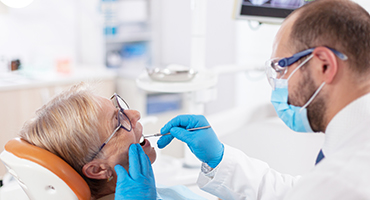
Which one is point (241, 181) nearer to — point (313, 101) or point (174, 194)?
point (174, 194)

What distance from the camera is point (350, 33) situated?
40.3 inches

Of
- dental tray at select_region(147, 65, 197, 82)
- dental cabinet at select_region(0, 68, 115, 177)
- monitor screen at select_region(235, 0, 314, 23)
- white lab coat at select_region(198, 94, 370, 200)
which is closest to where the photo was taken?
white lab coat at select_region(198, 94, 370, 200)

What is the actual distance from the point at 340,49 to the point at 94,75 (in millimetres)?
2726

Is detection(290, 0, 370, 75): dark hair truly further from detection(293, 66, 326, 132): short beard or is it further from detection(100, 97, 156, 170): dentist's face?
detection(100, 97, 156, 170): dentist's face

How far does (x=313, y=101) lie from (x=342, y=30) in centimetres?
22

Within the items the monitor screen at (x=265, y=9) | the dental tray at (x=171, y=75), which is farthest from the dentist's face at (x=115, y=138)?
the monitor screen at (x=265, y=9)

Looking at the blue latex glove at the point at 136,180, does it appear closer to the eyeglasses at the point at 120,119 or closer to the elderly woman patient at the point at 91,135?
the elderly woman patient at the point at 91,135

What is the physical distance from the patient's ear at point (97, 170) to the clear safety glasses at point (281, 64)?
2.05ft

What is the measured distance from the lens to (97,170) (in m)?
1.23

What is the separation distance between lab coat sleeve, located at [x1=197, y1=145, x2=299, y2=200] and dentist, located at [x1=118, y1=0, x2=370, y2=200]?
0.27m

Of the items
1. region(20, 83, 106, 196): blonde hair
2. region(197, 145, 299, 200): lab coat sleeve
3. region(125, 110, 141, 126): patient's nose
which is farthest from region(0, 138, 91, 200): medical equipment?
region(197, 145, 299, 200): lab coat sleeve

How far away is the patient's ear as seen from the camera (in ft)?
3.94

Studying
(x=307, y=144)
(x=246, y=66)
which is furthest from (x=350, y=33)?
(x=307, y=144)

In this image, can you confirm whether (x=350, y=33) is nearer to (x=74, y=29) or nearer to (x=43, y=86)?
(x=43, y=86)
